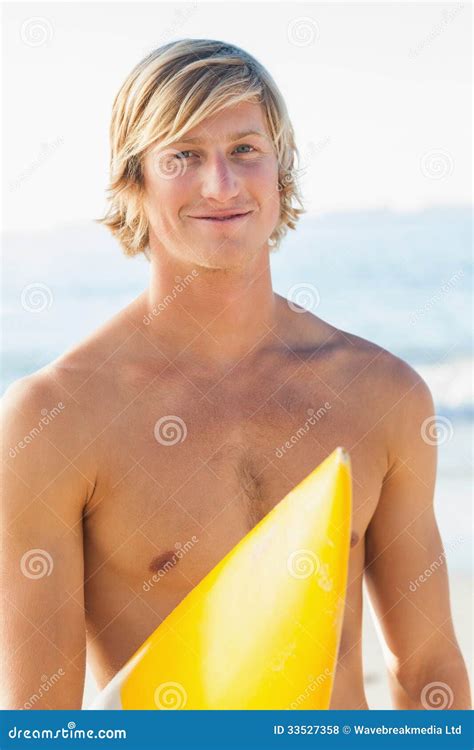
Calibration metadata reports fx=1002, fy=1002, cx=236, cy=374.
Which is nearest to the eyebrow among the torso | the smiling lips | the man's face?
the man's face

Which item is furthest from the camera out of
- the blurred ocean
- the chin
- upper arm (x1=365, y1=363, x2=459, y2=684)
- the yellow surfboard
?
the blurred ocean

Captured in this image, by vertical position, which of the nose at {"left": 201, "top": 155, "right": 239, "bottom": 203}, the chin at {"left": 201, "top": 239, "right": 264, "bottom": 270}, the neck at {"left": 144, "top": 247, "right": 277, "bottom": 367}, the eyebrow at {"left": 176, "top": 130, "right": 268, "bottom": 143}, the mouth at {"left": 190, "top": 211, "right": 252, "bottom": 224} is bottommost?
the neck at {"left": 144, "top": 247, "right": 277, "bottom": 367}

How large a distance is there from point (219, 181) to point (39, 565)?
2.67ft

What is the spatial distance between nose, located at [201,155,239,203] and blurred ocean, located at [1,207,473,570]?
6.83 m

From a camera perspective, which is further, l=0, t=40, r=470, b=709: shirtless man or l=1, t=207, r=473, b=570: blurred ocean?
l=1, t=207, r=473, b=570: blurred ocean

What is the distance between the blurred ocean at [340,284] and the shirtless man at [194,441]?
649 cm

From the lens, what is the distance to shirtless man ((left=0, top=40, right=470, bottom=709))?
1.92m

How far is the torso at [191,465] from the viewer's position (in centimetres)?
202

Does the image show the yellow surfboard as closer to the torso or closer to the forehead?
the torso

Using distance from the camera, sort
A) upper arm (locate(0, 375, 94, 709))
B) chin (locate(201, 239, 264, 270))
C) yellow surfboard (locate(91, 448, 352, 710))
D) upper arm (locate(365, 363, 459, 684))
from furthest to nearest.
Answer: upper arm (locate(365, 363, 459, 684)) < chin (locate(201, 239, 264, 270)) < upper arm (locate(0, 375, 94, 709)) < yellow surfboard (locate(91, 448, 352, 710))

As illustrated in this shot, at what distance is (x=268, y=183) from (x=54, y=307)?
909cm

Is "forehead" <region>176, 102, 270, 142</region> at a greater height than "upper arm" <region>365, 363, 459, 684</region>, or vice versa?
"forehead" <region>176, 102, 270, 142</region>

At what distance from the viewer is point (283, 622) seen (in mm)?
1771

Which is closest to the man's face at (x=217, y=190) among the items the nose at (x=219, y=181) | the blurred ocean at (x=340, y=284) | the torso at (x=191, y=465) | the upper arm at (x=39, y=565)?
the nose at (x=219, y=181)
